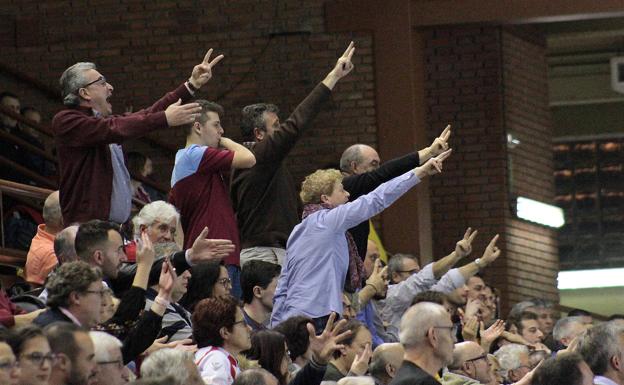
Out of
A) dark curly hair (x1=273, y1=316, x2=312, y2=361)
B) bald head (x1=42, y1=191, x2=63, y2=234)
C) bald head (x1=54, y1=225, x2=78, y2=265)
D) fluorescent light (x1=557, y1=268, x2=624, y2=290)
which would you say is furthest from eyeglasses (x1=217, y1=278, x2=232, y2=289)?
fluorescent light (x1=557, y1=268, x2=624, y2=290)

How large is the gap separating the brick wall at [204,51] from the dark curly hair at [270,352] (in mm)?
8004

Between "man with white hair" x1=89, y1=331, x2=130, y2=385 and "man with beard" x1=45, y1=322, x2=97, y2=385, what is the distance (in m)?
0.21

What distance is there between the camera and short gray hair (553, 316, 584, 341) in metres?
11.0

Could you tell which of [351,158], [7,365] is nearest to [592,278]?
[351,158]

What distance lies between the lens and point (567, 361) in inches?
282

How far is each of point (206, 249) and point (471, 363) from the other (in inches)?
82.7

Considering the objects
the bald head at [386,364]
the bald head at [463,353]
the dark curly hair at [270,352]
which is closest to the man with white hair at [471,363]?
the bald head at [463,353]

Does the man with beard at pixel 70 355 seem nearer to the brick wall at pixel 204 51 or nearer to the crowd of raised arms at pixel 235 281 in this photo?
the crowd of raised arms at pixel 235 281

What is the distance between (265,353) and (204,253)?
610 millimetres

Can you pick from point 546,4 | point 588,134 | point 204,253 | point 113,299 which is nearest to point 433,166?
point 204,253

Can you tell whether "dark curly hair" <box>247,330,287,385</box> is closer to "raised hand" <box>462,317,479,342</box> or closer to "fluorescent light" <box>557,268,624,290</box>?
"raised hand" <box>462,317,479,342</box>

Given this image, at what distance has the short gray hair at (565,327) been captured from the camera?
431 inches

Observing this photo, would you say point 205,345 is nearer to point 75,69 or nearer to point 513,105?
point 75,69

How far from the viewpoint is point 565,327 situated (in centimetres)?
1102
